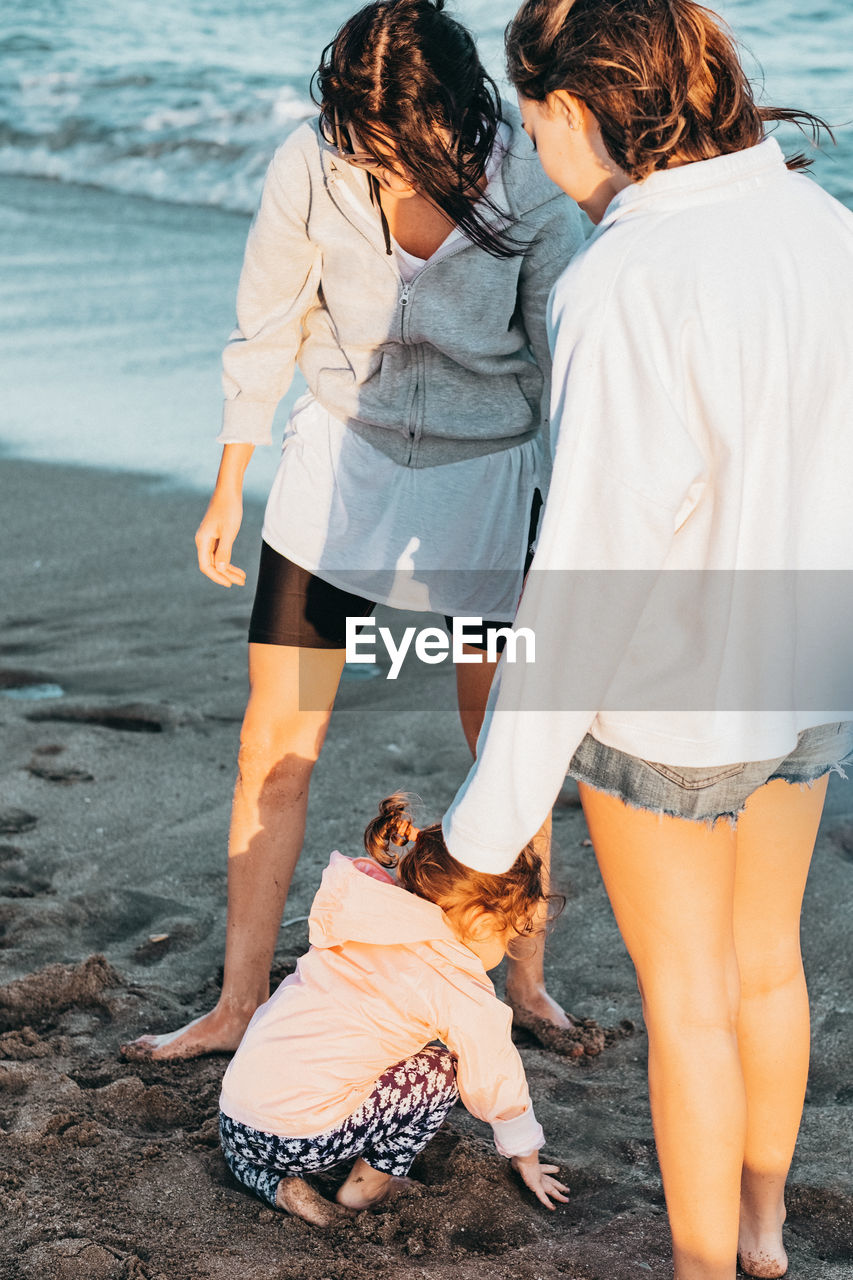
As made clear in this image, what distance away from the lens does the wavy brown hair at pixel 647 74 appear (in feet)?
4.94

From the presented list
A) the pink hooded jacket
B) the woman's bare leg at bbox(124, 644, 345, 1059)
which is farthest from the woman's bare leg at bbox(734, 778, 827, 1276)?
the woman's bare leg at bbox(124, 644, 345, 1059)

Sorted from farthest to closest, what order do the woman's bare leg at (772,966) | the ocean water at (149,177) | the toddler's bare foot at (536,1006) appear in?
the ocean water at (149,177) < the toddler's bare foot at (536,1006) < the woman's bare leg at (772,966)

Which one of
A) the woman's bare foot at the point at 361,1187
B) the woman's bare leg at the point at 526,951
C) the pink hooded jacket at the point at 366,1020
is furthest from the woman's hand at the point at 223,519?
the woman's bare foot at the point at 361,1187

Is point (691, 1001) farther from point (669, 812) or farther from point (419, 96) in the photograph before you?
point (419, 96)

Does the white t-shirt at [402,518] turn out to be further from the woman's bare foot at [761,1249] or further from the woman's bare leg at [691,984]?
the woman's bare foot at [761,1249]

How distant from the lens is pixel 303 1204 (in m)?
2.14

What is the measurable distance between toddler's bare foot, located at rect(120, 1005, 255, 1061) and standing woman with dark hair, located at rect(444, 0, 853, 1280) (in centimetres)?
109

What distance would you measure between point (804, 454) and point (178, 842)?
2244 millimetres

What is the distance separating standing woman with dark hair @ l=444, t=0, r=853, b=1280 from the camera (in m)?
1.50

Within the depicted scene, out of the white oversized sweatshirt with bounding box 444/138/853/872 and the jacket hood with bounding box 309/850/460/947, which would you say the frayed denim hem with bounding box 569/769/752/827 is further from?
the jacket hood with bounding box 309/850/460/947

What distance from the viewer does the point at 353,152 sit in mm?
2240

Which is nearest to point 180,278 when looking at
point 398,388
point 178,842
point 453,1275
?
point 178,842

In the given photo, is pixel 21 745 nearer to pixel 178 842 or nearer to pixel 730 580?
pixel 178 842

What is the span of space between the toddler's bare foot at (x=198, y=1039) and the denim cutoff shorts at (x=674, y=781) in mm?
1201
